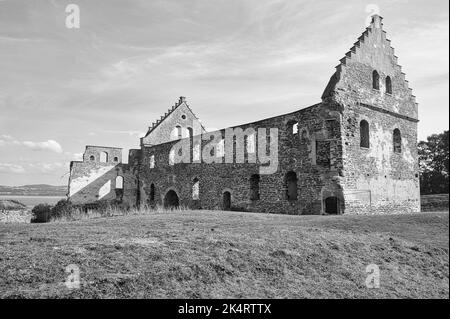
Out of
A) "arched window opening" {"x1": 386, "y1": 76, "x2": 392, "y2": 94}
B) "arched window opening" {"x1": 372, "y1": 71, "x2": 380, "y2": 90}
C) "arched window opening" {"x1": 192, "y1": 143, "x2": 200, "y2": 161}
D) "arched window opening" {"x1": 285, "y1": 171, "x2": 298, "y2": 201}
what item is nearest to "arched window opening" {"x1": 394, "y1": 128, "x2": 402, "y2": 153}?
"arched window opening" {"x1": 386, "y1": 76, "x2": 392, "y2": 94}

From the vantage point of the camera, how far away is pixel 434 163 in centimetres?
2384

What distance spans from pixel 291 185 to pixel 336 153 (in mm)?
3113

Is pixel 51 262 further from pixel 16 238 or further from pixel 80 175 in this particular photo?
pixel 80 175

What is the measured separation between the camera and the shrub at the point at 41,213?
996 inches

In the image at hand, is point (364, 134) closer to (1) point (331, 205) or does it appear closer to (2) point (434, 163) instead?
(1) point (331, 205)

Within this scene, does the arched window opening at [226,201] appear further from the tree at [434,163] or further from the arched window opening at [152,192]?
the tree at [434,163]

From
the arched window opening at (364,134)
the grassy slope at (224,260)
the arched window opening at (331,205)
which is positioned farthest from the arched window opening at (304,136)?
the grassy slope at (224,260)

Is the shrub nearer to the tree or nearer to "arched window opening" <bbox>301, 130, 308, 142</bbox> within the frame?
"arched window opening" <bbox>301, 130, 308, 142</bbox>

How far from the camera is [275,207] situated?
64.4 ft

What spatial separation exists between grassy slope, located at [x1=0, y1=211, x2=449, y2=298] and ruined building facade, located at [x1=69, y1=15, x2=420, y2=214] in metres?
6.27

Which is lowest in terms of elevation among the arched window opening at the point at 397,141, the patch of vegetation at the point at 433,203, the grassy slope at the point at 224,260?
the grassy slope at the point at 224,260

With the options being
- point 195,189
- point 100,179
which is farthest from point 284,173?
point 100,179

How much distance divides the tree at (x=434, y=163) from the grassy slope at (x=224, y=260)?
42.6ft
